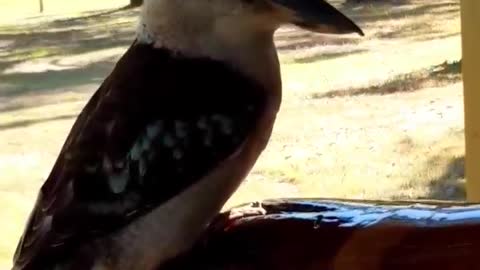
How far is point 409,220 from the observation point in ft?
2.02

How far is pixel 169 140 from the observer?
65cm

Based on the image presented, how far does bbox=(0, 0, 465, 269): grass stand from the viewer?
161 cm

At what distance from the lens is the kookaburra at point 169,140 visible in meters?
0.63

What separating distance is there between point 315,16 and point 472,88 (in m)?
0.60

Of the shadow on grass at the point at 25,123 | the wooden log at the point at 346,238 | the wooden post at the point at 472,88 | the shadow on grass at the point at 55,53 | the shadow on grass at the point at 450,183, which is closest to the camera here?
the wooden log at the point at 346,238

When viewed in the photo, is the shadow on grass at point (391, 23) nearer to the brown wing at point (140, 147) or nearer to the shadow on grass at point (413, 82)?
the shadow on grass at point (413, 82)

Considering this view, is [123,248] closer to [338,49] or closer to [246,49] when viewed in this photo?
[246,49]

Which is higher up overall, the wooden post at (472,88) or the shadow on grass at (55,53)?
the wooden post at (472,88)

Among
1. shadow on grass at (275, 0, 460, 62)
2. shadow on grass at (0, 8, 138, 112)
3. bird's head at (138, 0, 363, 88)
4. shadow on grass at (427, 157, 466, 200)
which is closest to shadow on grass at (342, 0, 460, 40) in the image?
shadow on grass at (275, 0, 460, 62)

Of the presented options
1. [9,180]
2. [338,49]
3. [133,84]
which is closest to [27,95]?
[9,180]

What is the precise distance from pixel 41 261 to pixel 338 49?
1.77m

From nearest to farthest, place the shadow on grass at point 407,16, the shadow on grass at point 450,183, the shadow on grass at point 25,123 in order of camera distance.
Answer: the shadow on grass at point 450,183 < the shadow on grass at point 25,123 < the shadow on grass at point 407,16

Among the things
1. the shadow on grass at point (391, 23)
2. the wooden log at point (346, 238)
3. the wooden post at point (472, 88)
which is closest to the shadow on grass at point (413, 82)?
the shadow on grass at point (391, 23)

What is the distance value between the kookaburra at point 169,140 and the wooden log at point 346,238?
23mm
